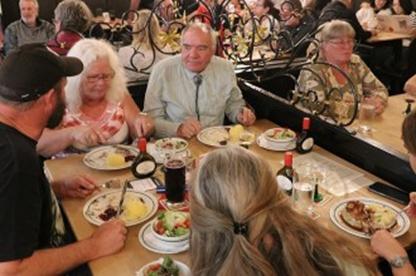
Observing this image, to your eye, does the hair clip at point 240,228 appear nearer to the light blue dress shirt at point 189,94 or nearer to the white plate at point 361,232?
the white plate at point 361,232

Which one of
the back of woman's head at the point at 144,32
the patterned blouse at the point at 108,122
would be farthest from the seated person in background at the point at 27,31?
the patterned blouse at the point at 108,122

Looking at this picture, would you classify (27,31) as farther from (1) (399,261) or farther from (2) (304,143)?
(1) (399,261)

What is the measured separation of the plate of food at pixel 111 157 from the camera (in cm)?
195

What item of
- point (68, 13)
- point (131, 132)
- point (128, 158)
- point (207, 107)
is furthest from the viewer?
point (68, 13)

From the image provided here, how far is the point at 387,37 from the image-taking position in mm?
5531

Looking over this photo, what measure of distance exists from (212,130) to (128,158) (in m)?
0.51

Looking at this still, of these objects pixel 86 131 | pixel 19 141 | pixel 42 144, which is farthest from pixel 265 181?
pixel 42 144

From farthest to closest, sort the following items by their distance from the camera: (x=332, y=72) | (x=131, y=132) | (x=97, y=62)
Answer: (x=332, y=72), (x=131, y=132), (x=97, y=62)

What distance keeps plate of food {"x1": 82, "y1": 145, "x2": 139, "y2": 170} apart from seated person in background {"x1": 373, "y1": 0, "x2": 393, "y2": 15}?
542 centimetres

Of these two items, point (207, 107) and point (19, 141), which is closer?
point (19, 141)

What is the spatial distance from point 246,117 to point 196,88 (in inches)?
14.0

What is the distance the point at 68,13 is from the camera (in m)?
3.88

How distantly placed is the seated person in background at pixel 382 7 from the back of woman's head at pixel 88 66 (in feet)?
16.9

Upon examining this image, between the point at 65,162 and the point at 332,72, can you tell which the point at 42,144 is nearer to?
the point at 65,162
